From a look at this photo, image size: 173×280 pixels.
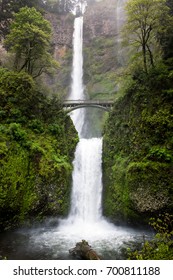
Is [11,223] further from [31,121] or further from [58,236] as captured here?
[31,121]

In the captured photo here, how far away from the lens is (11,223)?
52.3 feet

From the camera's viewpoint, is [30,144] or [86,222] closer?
[30,144]

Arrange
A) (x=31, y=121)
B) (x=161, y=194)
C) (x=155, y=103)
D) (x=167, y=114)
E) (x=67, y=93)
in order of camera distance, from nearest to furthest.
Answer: (x=161, y=194), (x=167, y=114), (x=155, y=103), (x=31, y=121), (x=67, y=93)

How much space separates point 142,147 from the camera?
16.9 m

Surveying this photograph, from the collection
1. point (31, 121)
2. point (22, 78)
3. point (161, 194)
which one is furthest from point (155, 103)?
point (22, 78)

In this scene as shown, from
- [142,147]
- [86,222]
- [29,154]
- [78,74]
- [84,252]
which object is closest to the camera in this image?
[84,252]

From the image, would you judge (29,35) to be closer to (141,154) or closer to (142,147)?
(142,147)

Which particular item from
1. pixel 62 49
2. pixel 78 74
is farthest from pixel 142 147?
pixel 62 49

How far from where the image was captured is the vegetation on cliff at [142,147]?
51.2ft

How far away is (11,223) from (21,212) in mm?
846

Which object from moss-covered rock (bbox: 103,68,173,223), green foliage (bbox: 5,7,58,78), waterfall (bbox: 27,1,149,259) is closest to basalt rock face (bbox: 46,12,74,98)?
green foliage (bbox: 5,7,58,78)

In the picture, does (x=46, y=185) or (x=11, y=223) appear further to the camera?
(x=46, y=185)

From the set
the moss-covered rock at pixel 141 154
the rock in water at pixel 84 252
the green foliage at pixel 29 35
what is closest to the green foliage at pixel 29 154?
the green foliage at pixel 29 35

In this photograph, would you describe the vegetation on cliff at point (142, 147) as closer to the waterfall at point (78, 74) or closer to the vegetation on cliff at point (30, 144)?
the vegetation on cliff at point (30, 144)
